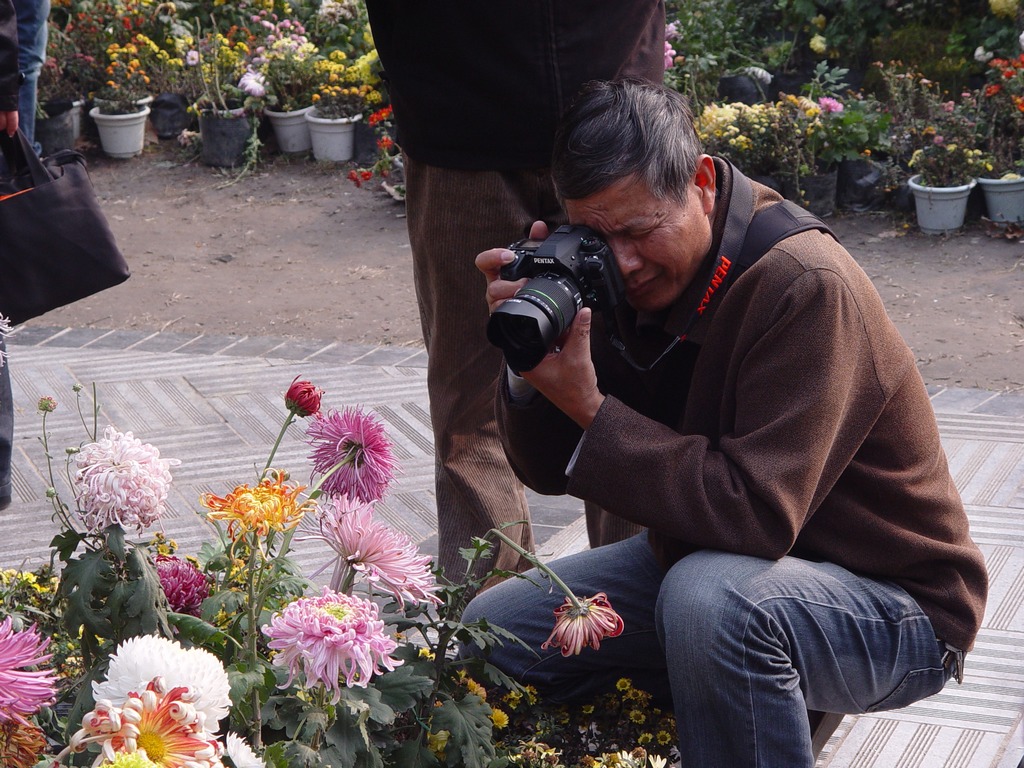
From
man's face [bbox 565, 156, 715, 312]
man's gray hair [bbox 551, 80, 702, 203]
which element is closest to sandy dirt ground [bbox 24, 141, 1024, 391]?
man's face [bbox 565, 156, 715, 312]

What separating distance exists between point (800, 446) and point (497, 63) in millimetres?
1110

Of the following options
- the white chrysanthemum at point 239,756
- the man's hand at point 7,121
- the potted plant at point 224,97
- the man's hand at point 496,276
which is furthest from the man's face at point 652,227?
the potted plant at point 224,97

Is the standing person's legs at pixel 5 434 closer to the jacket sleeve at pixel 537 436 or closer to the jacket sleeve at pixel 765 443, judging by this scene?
the jacket sleeve at pixel 537 436

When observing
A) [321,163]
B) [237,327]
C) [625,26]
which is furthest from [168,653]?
[321,163]

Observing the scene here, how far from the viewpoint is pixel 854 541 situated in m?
2.04

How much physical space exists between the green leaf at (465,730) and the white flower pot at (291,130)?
6.70 metres

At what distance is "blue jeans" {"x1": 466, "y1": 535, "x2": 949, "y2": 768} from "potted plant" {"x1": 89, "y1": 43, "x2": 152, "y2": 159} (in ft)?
23.0

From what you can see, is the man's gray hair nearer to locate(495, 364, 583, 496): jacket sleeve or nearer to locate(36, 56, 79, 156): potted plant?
locate(495, 364, 583, 496): jacket sleeve

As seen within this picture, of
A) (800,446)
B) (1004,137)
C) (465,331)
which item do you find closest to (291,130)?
(1004,137)

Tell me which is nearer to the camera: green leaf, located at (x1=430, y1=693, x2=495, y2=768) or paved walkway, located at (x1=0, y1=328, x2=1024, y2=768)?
green leaf, located at (x1=430, y1=693, x2=495, y2=768)

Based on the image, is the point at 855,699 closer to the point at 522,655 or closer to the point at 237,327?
the point at 522,655

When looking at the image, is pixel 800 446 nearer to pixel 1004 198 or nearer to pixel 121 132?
pixel 1004 198

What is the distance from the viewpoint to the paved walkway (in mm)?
2582

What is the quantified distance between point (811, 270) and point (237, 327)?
3.85m
